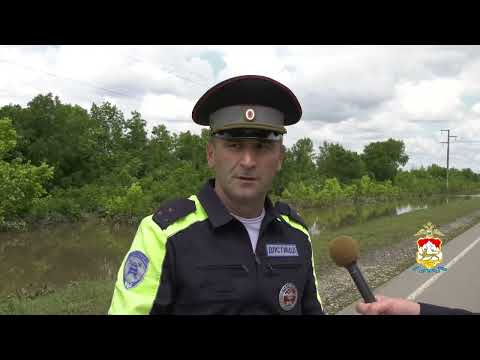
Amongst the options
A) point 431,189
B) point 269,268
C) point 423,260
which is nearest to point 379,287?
point 423,260

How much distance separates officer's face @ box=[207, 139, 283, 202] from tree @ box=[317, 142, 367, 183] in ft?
219

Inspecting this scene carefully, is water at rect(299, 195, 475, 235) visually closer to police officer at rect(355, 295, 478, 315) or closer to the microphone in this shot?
the microphone

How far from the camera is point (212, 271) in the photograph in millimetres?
1566

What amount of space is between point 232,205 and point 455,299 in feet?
20.8

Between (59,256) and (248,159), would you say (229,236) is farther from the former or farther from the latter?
(59,256)

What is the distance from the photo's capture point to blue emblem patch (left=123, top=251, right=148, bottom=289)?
1450mm

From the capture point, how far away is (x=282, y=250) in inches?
68.8

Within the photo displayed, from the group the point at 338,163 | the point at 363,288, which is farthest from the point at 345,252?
the point at 338,163

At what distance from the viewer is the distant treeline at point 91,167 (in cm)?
1858

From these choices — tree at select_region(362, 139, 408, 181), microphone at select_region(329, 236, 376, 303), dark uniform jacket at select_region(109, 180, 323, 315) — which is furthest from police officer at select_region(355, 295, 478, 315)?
tree at select_region(362, 139, 408, 181)

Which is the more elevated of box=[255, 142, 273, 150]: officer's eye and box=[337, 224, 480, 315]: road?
box=[255, 142, 273, 150]: officer's eye
